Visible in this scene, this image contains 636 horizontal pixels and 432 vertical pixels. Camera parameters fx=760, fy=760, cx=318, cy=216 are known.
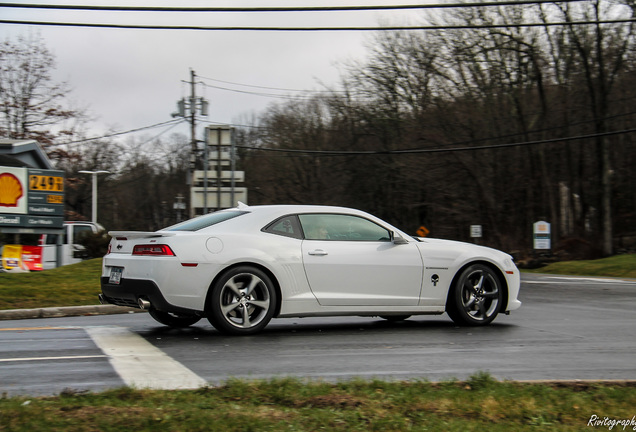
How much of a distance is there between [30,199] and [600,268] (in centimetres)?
2094

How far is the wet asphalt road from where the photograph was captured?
5.78 metres

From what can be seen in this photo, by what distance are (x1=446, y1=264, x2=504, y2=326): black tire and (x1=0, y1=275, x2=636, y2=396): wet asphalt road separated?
7.0 inches

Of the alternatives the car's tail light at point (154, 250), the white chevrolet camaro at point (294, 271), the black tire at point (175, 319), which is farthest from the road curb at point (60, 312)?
the car's tail light at point (154, 250)

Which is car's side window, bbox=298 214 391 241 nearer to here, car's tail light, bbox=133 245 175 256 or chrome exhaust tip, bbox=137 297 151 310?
car's tail light, bbox=133 245 175 256

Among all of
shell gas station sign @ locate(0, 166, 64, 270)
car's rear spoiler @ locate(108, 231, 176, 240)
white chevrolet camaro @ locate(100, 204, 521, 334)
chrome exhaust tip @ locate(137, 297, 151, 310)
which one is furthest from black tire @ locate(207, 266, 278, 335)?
shell gas station sign @ locate(0, 166, 64, 270)

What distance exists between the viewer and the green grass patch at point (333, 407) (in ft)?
13.3

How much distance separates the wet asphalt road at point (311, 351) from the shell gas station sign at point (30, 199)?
14.2 metres

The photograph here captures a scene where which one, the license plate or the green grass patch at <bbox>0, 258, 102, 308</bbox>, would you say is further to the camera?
the green grass patch at <bbox>0, 258, 102, 308</bbox>

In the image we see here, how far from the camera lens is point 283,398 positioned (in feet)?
15.5

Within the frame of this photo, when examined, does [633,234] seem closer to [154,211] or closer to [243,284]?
[243,284]

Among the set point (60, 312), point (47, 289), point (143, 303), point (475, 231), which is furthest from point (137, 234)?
point (475, 231)

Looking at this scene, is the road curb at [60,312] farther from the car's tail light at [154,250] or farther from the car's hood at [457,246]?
the car's hood at [457,246]

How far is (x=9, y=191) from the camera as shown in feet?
77.3

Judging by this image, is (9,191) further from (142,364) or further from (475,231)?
(475,231)
